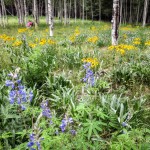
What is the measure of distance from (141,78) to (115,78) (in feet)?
2.23

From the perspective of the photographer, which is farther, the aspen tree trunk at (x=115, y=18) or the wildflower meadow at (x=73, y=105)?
the aspen tree trunk at (x=115, y=18)

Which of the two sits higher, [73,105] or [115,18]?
[115,18]

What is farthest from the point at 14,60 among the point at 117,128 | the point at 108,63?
the point at 117,128

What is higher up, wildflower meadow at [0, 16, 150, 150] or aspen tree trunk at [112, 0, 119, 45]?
aspen tree trunk at [112, 0, 119, 45]

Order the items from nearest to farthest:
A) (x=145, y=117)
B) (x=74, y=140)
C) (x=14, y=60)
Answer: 1. (x=74, y=140)
2. (x=145, y=117)
3. (x=14, y=60)

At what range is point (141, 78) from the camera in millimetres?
5789

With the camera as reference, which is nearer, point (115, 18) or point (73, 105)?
point (73, 105)

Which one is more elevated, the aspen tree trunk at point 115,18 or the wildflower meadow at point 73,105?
the aspen tree trunk at point 115,18

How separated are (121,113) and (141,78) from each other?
2.15 metres

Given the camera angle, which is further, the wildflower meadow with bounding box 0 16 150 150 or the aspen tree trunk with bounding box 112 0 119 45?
the aspen tree trunk with bounding box 112 0 119 45

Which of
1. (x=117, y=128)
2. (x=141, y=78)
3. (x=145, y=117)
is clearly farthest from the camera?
(x=141, y=78)

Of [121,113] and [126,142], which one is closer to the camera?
[126,142]

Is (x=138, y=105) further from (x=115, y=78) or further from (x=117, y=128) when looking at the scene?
(x=115, y=78)

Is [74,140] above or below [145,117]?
above
